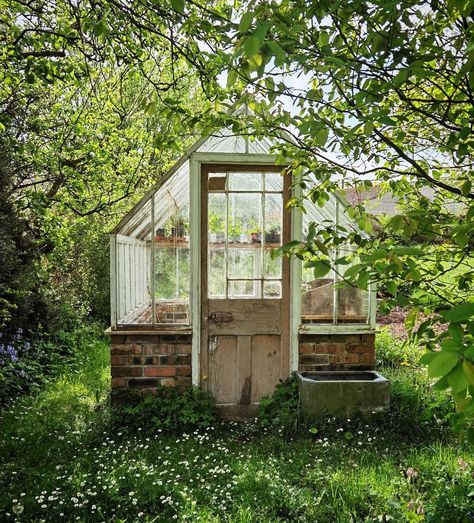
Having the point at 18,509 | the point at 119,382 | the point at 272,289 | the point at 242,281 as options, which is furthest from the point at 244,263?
the point at 18,509

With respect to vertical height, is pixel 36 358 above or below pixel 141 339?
below

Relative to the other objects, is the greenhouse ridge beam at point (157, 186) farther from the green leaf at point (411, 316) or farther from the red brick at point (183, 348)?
the green leaf at point (411, 316)

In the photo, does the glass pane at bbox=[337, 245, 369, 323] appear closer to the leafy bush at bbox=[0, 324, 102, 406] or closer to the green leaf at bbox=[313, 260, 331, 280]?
the green leaf at bbox=[313, 260, 331, 280]

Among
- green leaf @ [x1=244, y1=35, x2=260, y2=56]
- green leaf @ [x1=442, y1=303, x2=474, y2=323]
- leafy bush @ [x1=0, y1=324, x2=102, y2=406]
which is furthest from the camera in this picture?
leafy bush @ [x1=0, y1=324, x2=102, y2=406]

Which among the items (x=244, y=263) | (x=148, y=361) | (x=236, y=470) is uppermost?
(x=244, y=263)

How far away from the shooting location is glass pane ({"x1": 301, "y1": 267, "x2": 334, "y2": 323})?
5492mm

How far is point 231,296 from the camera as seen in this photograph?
5.48 meters

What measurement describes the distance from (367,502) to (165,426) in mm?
2347

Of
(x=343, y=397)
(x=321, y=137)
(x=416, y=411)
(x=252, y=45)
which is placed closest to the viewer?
(x=252, y=45)

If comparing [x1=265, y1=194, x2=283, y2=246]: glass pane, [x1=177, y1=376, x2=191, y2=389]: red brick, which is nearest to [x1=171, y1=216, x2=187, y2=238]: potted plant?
[x1=265, y1=194, x2=283, y2=246]: glass pane

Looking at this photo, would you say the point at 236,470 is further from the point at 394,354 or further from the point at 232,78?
the point at 394,354

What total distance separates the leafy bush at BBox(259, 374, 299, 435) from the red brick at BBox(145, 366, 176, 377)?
3.47 feet

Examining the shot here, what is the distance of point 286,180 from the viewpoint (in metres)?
5.45

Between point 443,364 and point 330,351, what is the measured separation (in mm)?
4414
